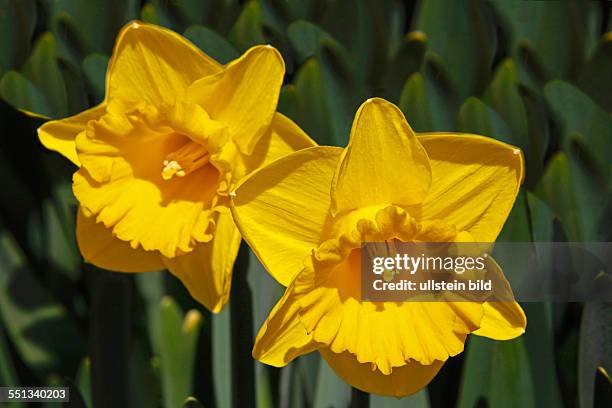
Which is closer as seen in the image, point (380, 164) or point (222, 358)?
point (380, 164)

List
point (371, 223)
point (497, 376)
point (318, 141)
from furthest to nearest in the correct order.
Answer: point (318, 141), point (497, 376), point (371, 223)

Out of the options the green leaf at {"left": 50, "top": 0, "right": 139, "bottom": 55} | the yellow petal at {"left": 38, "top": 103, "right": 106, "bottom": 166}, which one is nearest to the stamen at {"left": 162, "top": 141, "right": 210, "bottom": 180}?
the yellow petal at {"left": 38, "top": 103, "right": 106, "bottom": 166}

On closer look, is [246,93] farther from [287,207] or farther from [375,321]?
[375,321]

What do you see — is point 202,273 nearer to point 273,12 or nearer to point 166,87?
point 166,87

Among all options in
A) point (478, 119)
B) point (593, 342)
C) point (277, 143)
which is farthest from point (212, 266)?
point (593, 342)

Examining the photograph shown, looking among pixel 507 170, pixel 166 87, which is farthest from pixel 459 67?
pixel 166 87

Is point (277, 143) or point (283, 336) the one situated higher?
point (277, 143)
